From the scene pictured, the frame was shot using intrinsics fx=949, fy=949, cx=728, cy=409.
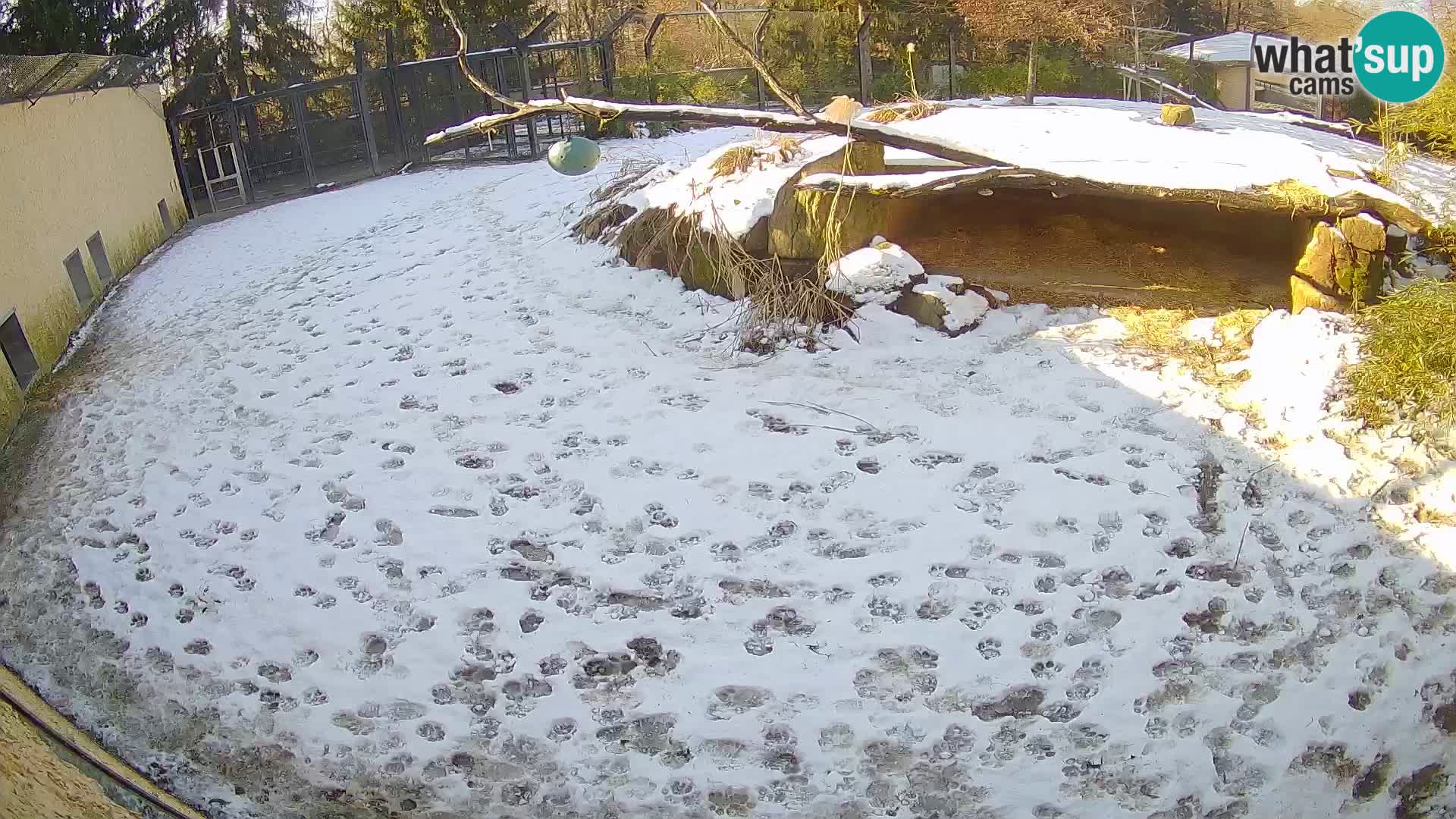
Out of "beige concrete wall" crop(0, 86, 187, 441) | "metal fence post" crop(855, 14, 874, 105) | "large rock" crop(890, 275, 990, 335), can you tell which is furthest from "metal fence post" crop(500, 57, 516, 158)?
"large rock" crop(890, 275, 990, 335)

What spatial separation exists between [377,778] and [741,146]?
519cm

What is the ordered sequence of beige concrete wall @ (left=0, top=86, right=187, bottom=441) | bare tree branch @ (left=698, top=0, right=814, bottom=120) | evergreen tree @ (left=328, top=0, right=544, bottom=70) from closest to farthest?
bare tree branch @ (left=698, top=0, right=814, bottom=120), beige concrete wall @ (left=0, top=86, right=187, bottom=441), evergreen tree @ (left=328, top=0, right=544, bottom=70)

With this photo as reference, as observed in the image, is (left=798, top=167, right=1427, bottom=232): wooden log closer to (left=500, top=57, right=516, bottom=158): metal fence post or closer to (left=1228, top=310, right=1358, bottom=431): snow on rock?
(left=1228, top=310, right=1358, bottom=431): snow on rock

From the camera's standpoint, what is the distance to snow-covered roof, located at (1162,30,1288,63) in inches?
660

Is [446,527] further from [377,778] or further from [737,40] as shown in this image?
[737,40]

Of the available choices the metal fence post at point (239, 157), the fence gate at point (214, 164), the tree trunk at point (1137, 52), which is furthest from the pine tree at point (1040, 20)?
the fence gate at point (214, 164)

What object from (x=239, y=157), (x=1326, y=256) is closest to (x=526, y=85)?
(x=239, y=157)

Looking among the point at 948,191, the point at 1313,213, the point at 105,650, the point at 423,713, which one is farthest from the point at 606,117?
the point at 1313,213

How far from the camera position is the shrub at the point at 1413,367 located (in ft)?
15.3

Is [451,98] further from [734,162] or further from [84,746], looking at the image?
[84,746]

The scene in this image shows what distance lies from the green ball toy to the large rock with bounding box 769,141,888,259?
1377 mm

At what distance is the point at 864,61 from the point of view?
14.8 meters

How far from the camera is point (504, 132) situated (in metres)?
13.9

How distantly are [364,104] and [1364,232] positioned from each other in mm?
11931
